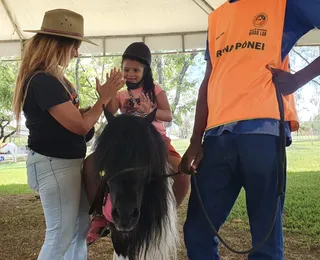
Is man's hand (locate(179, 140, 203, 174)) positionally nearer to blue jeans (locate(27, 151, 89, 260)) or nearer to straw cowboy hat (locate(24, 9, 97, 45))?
blue jeans (locate(27, 151, 89, 260))

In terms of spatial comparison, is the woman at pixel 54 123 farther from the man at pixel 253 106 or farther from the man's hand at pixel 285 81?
the man's hand at pixel 285 81

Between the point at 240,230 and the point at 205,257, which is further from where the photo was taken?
the point at 240,230

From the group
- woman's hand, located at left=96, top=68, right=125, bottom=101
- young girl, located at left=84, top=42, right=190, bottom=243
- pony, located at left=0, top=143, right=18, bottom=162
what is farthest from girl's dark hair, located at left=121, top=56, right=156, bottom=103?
pony, located at left=0, top=143, right=18, bottom=162

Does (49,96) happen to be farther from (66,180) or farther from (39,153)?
(66,180)

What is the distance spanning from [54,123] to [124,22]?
4029 millimetres

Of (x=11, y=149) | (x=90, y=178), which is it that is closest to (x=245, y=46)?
(x=90, y=178)

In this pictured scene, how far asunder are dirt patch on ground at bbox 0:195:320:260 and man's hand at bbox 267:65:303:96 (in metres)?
2.15

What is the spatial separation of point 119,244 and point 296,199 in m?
4.35

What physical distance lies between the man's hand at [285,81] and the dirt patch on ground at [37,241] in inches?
84.7

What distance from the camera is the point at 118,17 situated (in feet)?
18.0

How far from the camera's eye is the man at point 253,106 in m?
1.43

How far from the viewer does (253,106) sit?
1.43 m

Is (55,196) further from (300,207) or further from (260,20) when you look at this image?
(300,207)

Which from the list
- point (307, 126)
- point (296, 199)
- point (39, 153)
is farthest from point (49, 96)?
point (307, 126)
